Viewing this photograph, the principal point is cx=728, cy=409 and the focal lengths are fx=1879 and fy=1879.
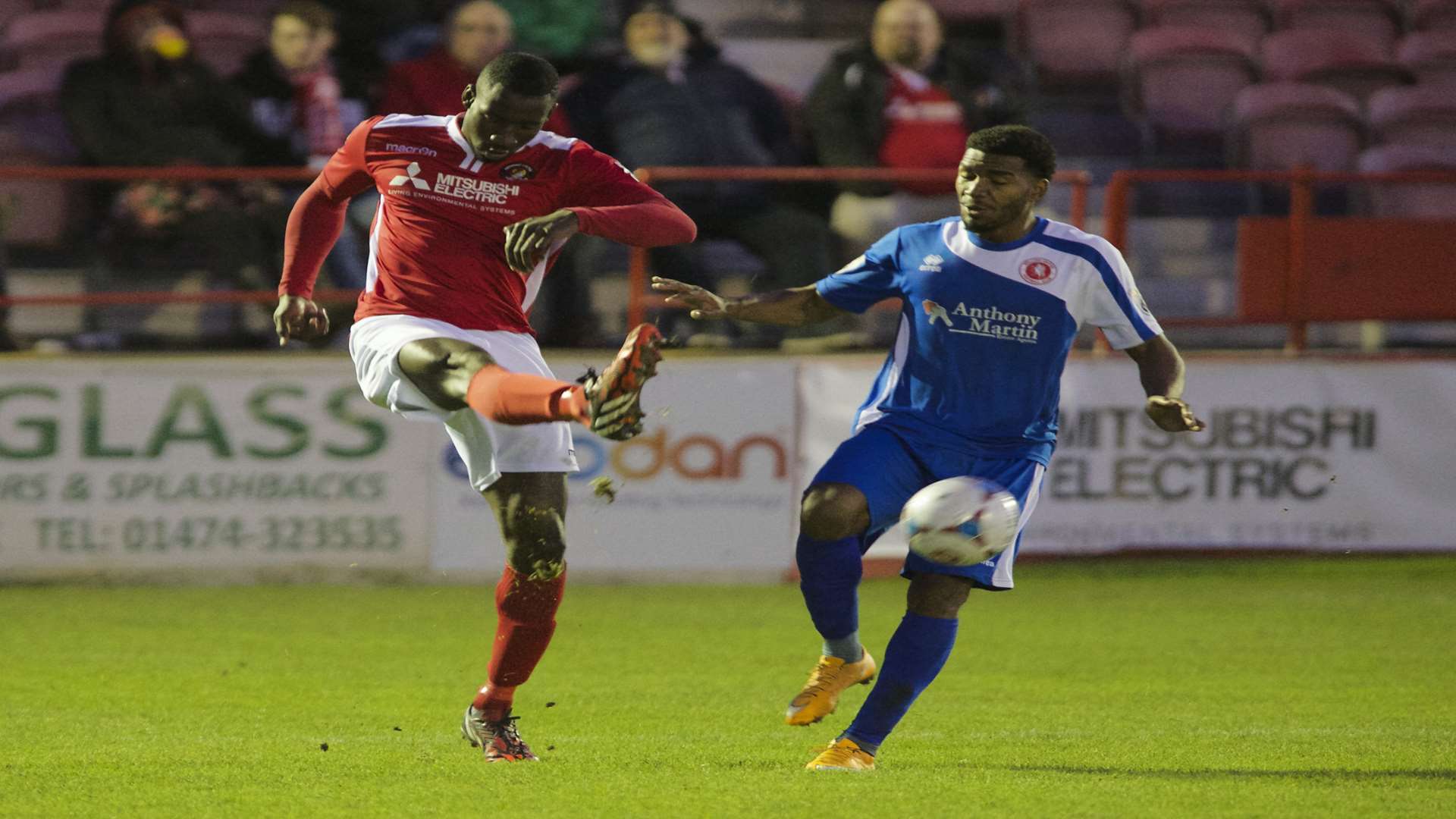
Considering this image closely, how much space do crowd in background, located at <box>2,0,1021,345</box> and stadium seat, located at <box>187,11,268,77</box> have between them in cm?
94

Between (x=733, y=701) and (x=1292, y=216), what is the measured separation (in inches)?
211

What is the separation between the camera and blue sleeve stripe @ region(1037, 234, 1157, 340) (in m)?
5.60

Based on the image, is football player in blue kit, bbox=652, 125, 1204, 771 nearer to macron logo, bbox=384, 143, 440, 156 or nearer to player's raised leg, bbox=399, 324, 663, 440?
player's raised leg, bbox=399, 324, 663, 440

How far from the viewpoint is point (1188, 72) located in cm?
1435

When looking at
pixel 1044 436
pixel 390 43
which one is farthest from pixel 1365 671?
pixel 390 43

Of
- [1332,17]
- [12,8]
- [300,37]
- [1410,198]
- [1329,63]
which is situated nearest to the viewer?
[300,37]

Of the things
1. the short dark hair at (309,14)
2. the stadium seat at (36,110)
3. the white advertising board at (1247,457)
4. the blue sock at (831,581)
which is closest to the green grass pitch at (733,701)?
the white advertising board at (1247,457)

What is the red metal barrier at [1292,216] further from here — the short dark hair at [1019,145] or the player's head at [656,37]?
the short dark hair at [1019,145]

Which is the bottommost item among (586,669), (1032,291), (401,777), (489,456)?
(586,669)

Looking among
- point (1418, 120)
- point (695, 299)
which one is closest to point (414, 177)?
point (695, 299)

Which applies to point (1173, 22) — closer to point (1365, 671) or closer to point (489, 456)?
point (1365, 671)

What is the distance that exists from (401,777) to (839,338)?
589cm

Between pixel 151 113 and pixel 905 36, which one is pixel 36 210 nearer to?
pixel 151 113

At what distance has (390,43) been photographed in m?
12.5
